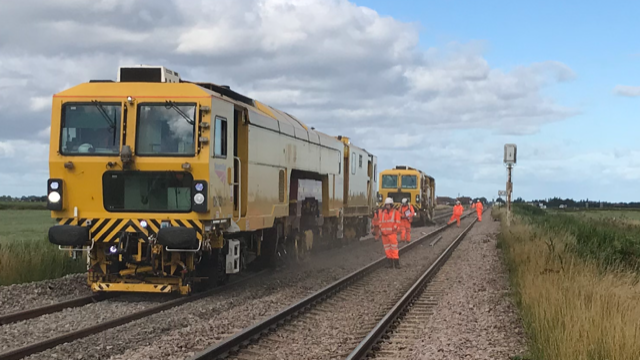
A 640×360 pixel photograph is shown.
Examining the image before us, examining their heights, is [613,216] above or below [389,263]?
above

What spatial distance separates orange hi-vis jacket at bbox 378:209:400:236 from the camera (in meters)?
17.5

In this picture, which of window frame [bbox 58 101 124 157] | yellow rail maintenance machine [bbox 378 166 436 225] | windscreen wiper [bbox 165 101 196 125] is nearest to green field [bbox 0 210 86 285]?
window frame [bbox 58 101 124 157]

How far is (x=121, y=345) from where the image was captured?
27.0ft

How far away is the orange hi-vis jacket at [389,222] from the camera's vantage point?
57.3 ft

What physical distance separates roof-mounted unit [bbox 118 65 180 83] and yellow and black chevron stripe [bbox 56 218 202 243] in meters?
2.51

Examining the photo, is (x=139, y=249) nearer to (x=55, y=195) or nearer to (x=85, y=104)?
(x=55, y=195)

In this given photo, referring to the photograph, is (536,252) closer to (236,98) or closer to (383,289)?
(383,289)

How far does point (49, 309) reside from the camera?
10.3 metres

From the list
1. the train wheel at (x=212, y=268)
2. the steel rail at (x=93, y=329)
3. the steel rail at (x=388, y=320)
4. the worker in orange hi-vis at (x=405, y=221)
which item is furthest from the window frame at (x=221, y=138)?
the worker in orange hi-vis at (x=405, y=221)

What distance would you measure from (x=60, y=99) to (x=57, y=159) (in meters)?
1.00

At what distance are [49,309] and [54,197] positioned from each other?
1.92m

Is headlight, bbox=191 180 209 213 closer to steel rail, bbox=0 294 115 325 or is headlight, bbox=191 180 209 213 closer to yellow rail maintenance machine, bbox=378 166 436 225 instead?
steel rail, bbox=0 294 115 325

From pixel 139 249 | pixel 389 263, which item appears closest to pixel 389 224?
pixel 389 263

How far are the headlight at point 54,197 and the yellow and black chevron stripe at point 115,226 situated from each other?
32 cm
